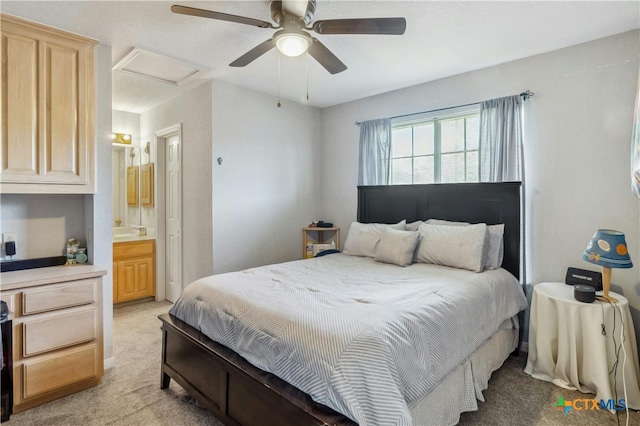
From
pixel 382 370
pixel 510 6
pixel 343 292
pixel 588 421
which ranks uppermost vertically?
pixel 510 6

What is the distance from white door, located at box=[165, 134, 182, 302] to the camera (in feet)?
13.9

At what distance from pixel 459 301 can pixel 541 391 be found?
1.03m

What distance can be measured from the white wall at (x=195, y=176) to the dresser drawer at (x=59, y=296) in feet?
4.31

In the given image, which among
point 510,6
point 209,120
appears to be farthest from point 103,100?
point 510,6

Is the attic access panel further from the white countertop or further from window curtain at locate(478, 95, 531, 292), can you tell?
window curtain at locate(478, 95, 531, 292)

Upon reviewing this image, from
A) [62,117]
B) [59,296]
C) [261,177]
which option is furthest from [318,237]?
[62,117]

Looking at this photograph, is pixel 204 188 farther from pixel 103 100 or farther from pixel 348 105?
pixel 348 105

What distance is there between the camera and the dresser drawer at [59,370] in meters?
2.14

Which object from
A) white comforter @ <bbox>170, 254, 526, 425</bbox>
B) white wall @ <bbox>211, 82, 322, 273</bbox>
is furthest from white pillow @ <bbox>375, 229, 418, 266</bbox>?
white wall @ <bbox>211, 82, 322, 273</bbox>

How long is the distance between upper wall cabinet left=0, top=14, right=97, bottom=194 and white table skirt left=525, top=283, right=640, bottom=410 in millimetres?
3637

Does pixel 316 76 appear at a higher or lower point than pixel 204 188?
higher

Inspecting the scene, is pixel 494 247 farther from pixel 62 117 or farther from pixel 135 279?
pixel 135 279

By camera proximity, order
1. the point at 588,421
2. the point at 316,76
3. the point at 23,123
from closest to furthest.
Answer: the point at 588,421, the point at 23,123, the point at 316,76

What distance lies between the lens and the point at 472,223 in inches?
129
